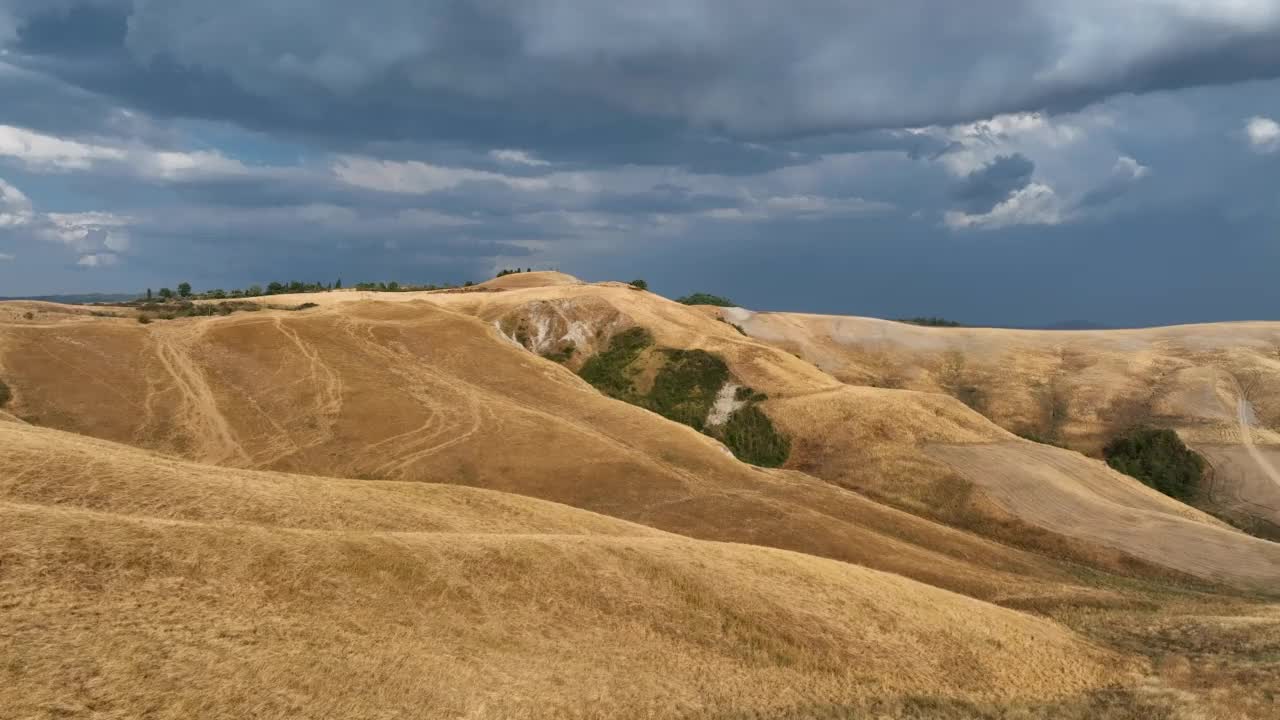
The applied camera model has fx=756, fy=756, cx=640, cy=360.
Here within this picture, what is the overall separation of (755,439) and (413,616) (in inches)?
→ 2188

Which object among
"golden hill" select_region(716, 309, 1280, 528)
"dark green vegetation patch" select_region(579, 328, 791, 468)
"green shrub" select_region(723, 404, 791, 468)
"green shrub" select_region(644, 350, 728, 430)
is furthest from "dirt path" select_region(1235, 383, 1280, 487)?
"green shrub" select_region(644, 350, 728, 430)

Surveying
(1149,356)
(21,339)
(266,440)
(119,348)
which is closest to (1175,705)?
(266,440)

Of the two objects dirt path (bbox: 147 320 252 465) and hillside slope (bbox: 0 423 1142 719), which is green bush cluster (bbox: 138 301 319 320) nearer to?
dirt path (bbox: 147 320 252 465)

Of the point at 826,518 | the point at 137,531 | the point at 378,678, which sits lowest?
the point at 826,518

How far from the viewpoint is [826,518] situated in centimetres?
4881

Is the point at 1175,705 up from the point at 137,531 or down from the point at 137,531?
down

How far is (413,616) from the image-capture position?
68.0 feet

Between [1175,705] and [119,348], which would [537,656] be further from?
[119,348]

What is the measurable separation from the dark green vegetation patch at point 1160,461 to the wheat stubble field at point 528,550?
395 cm

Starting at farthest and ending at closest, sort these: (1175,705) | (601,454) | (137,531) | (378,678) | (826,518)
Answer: (601,454) < (826,518) < (1175,705) < (137,531) < (378,678)

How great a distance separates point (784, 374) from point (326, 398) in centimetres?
4755

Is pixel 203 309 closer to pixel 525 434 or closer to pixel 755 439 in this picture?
pixel 525 434

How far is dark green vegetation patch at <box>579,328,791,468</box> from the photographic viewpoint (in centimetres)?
7306

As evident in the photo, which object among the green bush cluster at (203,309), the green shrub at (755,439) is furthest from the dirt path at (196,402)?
the green shrub at (755,439)
